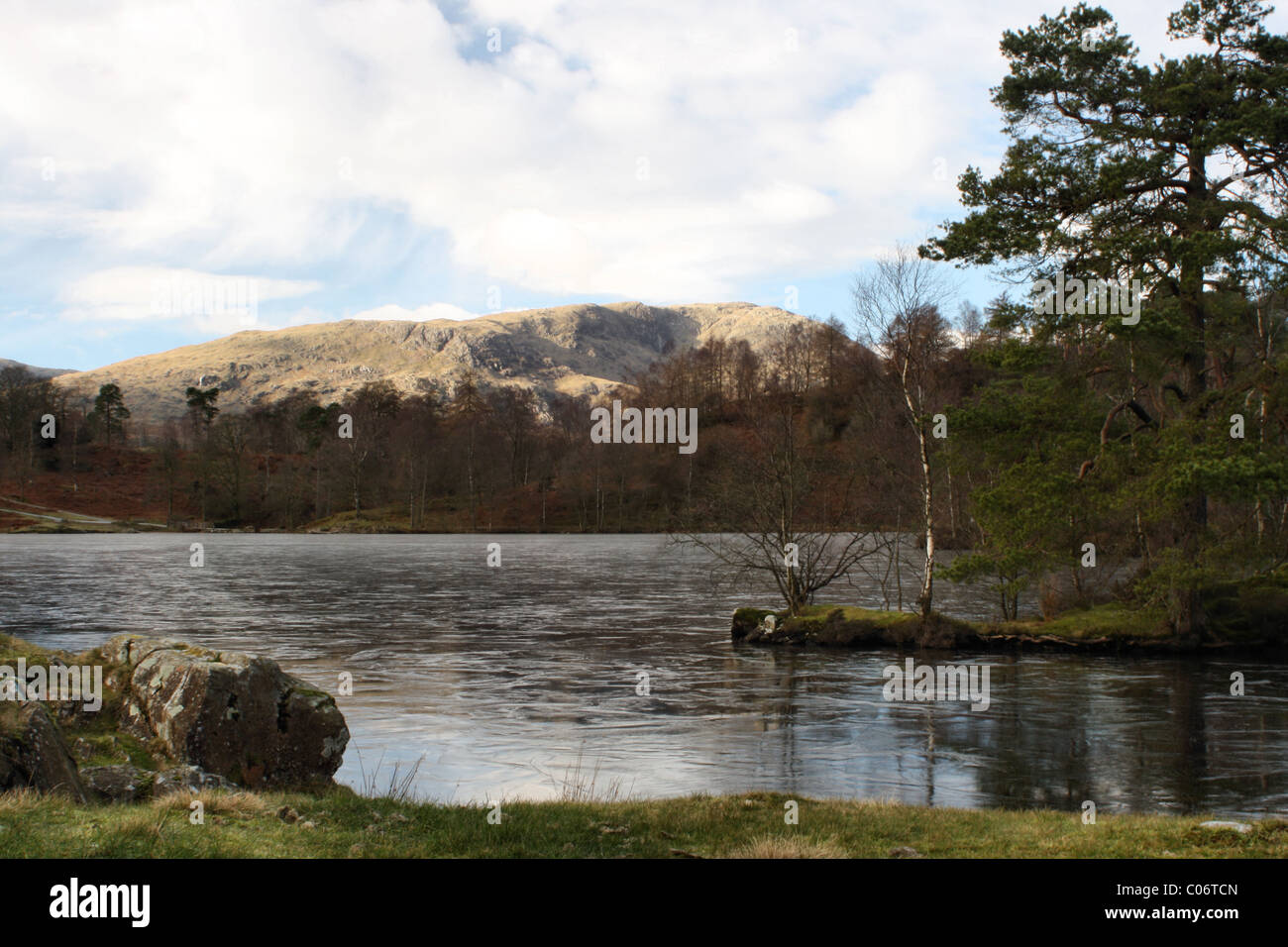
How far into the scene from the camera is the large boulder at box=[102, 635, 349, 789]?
1223 centimetres

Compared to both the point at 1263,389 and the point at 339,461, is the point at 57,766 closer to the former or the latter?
the point at 1263,389

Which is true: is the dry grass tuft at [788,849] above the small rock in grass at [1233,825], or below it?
above

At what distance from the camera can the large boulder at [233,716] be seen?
1223 centimetres

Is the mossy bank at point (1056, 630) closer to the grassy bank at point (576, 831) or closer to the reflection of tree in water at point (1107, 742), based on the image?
the reflection of tree in water at point (1107, 742)

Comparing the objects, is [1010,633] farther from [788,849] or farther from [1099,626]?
[788,849]

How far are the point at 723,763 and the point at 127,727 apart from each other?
29.7 ft

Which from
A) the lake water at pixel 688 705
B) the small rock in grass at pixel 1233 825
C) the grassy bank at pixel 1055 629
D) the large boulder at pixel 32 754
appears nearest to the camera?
the large boulder at pixel 32 754

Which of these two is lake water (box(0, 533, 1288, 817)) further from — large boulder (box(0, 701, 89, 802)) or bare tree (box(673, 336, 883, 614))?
large boulder (box(0, 701, 89, 802))

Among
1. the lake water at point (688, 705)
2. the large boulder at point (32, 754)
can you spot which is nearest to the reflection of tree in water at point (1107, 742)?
the lake water at point (688, 705)

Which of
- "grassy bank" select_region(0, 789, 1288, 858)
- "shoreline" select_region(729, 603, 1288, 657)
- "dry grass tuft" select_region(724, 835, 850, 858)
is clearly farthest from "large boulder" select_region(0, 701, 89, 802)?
"shoreline" select_region(729, 603, 1288, 657)

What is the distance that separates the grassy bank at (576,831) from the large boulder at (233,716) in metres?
1.56

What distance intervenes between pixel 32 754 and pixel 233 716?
10.6 feet

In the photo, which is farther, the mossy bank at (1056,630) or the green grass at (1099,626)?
the green grass at (1099,626)
